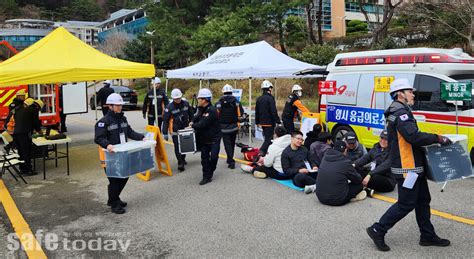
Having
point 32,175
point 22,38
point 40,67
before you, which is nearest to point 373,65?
point 40,67

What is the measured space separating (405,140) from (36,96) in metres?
11.3

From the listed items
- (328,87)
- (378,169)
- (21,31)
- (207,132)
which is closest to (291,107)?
(328,87)

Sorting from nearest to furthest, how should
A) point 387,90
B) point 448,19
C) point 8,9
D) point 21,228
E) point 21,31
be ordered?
point 21,228, point 387,90, point 448,19, point 21,31, point 8,9

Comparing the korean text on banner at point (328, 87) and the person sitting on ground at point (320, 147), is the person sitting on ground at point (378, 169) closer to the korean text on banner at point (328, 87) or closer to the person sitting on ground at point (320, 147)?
the person sitting on ground at point (320, 147)

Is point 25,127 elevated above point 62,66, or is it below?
below

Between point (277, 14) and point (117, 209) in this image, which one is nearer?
point (117, 209)

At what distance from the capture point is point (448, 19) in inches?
→ 810

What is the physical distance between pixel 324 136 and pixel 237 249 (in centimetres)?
340

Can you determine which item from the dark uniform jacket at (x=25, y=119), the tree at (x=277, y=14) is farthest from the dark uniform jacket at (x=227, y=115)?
the tree at (x=277, y=14)

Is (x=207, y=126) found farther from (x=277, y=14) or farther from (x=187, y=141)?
(x=277, y=14)

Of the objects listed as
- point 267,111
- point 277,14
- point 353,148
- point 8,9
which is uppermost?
point 8,9

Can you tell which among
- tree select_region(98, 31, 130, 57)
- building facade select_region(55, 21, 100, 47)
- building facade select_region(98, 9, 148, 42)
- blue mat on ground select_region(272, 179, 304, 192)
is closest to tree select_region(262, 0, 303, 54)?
blue mat on ground select_region(272, 179, 304, 192)

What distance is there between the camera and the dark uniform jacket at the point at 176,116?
8.72m

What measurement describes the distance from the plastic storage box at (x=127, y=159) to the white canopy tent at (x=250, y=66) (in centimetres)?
516
